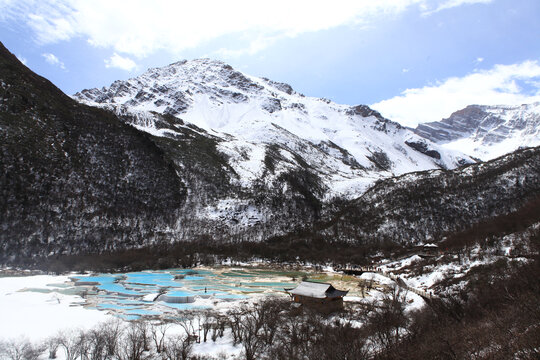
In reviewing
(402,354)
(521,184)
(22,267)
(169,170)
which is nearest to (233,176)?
(169,170)

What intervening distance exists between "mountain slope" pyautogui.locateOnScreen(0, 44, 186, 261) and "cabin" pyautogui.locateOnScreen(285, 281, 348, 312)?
72.5 metres

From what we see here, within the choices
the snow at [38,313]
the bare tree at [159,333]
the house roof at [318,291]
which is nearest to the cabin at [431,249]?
the house roof at [318,291]

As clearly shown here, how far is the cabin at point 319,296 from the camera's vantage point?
4722 cm

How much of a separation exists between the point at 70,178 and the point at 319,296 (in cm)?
9499

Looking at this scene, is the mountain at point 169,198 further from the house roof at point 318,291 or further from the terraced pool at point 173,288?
the house roof at point 318,291

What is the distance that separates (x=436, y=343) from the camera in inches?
955

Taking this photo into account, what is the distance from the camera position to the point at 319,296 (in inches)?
1891

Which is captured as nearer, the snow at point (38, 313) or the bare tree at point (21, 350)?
the bare tree at point (21, 350)

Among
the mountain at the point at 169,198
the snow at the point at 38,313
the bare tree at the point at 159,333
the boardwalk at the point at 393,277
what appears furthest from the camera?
the mountain at the point at 169,198

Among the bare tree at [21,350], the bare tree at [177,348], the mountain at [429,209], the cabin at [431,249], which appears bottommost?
the bare tree at [177,348]

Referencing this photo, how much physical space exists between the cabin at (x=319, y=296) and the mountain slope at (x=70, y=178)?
72.5m

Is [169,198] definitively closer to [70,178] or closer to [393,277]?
[70,178]

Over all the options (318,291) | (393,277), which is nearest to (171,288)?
(318,291)

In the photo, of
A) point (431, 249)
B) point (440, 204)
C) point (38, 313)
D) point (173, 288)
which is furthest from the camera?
point (440, 204)
